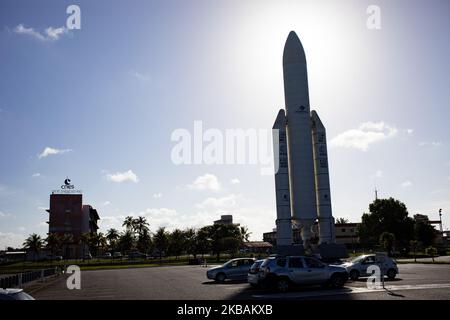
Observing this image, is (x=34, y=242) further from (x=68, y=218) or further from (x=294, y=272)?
(x=294, y=272)

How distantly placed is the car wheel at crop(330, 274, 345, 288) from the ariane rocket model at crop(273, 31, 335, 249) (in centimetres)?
2464

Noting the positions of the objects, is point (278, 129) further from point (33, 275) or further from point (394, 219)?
point (394, 219)

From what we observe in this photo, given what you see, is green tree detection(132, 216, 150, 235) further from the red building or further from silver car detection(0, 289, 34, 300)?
silver car detection(0, 289, 34, 300)

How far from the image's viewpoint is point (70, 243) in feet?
386

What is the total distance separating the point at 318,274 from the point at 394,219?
2823 inches

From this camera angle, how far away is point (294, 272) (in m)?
20.1

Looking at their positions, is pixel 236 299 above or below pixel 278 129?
below

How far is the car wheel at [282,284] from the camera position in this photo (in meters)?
20.0

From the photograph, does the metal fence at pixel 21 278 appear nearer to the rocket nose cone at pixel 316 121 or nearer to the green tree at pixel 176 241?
the rocket nose cone at pixel 316 121

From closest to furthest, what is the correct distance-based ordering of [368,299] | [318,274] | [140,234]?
[368,299]
[318,274]
[140,234]
